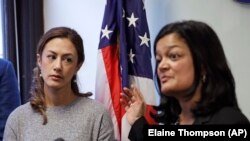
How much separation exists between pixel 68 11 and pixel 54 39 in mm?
799

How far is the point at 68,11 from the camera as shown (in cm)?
240

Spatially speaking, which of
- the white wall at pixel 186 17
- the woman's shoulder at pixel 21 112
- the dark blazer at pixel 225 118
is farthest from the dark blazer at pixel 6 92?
the dark blazer at pixel 225 118

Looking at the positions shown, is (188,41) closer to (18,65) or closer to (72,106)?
(72,106)

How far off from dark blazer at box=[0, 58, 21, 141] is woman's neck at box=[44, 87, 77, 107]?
0.23 m

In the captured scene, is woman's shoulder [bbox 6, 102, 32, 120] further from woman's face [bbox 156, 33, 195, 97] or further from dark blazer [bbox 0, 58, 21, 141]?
woman's face [bbox 156, 33, 195, 97]

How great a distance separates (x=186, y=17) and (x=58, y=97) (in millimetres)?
920

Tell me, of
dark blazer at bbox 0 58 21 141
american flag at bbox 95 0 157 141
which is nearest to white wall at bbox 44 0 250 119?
american flag at bbox 95 0 157 141

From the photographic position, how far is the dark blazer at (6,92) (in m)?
1.79

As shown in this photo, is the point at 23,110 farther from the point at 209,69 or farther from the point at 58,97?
the point at 209,69

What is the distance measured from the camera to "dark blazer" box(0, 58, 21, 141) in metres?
1.79

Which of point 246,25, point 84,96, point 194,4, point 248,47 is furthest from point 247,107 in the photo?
point 84,96

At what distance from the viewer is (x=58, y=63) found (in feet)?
5.20

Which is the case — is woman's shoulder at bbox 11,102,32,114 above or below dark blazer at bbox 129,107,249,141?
below

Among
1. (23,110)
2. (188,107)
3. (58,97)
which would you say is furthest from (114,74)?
(188,107)
